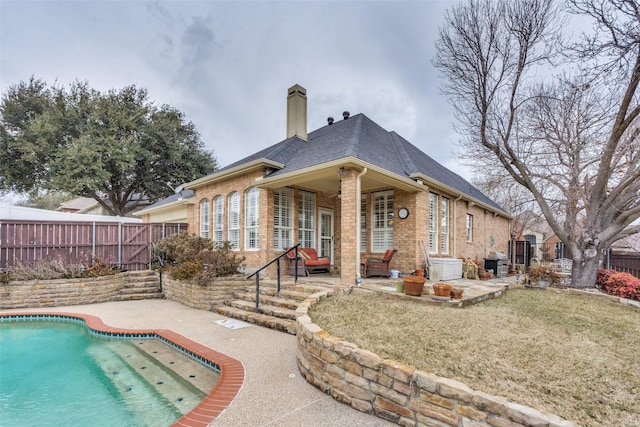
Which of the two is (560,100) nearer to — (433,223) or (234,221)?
(433,223)

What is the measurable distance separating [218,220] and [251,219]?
2.06m

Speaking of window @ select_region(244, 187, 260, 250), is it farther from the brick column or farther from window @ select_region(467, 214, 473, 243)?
window @ select_region(467, 214, 473, 243)

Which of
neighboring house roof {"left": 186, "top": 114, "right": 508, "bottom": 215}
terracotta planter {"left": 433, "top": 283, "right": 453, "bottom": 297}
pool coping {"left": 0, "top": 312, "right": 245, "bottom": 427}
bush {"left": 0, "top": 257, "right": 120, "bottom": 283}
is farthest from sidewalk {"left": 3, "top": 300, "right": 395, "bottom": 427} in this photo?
neighboring house roof {"left": 186, "top": 114, "right": 508, "bottom": 215}

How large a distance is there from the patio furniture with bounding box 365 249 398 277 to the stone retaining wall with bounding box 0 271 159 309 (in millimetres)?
7057

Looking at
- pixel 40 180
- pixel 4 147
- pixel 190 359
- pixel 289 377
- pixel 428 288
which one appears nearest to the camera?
pixel 289 377

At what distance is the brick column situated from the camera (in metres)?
7.23

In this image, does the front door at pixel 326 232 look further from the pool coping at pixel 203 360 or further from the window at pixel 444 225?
the pool coping at pixel 203 360

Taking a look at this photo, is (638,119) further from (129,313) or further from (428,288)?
(129,313)

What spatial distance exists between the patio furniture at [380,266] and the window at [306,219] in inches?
87.1

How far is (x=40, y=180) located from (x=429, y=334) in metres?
26.2

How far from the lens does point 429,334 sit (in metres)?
3.90

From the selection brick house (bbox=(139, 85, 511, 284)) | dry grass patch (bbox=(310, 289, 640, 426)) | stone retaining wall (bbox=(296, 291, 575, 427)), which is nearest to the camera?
stone retaining wall (bbox=(296, 291, 575, 427))

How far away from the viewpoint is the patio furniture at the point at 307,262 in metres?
8.93

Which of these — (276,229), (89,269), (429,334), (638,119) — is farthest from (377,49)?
(89,269)
